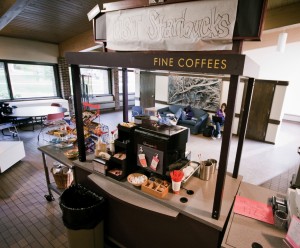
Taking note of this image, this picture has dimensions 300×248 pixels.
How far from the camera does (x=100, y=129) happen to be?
2643 mm

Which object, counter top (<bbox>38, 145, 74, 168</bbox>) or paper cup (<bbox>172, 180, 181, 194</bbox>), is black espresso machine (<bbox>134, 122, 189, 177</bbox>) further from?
counter top (<bbox>38, 145, 74, 168</bbox>)

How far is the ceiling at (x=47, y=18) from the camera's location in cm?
346

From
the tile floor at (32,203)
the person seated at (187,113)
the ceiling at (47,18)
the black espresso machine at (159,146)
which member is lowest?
the tile floor at (32,203)

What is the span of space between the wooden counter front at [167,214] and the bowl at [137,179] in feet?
0.13

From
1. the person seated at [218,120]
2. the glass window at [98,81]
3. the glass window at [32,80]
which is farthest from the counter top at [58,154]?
the glass window at [98,81]

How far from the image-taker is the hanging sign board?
117 cm

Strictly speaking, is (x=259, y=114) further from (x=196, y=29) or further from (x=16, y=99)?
(x=16, y=99)

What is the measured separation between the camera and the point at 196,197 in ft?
5.47

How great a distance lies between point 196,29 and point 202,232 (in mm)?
1507

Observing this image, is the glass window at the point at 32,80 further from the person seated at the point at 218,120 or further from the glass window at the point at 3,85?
the person seated at the point at 218,120

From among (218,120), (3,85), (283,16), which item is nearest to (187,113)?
(218,120)

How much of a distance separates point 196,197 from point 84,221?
A: 3.66 feet

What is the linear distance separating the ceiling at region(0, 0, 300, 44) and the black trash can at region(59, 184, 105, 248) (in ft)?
10.9

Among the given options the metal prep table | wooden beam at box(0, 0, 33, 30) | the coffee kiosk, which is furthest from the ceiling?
the coffee kiosk
